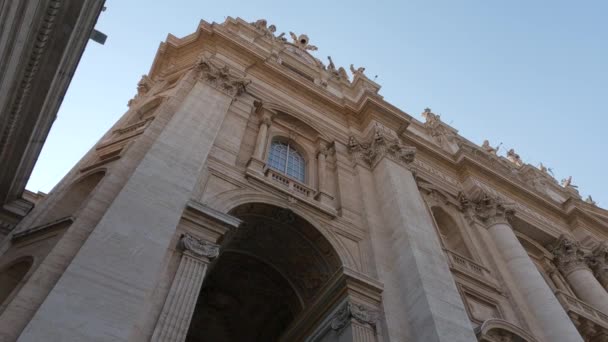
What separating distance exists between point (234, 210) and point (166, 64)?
35.1ft

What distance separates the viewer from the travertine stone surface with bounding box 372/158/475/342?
36.9 ft

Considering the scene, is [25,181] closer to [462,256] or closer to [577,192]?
[462,256]

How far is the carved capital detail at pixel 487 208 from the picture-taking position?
20.2 metres

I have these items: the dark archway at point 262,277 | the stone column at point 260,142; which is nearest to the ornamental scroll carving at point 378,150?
the stone column at point 260,142

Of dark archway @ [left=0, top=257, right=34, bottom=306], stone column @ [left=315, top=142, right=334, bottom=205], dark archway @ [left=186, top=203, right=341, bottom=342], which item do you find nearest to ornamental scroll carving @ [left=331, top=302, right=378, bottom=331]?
dark archway @ [left=186, top=203, right=341, bottom=342]

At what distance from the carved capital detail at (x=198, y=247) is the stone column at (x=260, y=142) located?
399cm

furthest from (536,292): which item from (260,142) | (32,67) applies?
(32,67)

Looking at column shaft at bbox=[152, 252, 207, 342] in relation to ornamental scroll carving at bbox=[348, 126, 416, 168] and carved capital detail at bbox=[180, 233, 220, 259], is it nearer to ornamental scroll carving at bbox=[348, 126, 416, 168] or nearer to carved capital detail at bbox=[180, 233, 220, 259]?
carved capital detail at bbox=[180, 233, 220, 259]

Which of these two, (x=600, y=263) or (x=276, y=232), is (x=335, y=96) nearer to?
(x=276, y=232)

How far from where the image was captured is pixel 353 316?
11180 millimetres

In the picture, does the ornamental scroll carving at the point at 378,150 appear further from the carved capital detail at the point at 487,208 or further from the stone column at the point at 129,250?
the stone column at the point at 129,250

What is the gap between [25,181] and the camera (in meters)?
10.7

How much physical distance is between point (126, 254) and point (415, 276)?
7099 mm

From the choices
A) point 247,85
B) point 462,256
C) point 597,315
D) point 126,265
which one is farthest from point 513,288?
point 126,265
